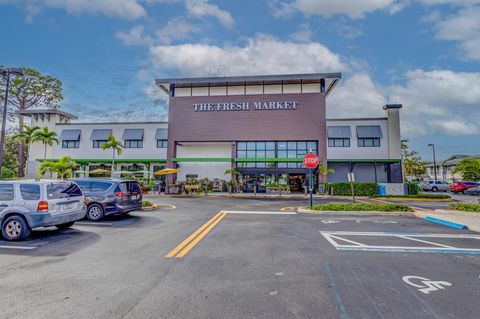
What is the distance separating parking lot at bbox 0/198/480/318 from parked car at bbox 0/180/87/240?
519 millimetres

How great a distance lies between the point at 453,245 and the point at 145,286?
7910mm

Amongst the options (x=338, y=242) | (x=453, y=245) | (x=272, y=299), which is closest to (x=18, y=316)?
(x=272, y=299)

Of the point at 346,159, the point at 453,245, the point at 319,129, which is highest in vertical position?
the point at 319,129

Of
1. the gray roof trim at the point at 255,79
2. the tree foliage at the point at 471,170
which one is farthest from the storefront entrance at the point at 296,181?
the tree foliage at the point at 471,170

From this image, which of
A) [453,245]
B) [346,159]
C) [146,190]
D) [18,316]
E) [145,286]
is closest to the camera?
[18,316]

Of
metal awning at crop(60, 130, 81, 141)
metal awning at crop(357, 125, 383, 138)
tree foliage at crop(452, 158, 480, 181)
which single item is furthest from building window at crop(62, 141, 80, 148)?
tree foliage at crop(452, 158, 480, 181)

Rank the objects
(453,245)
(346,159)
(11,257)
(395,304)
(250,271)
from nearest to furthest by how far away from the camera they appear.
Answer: (395,304) → (250,271) → (11,257) → (453,245) → (346,159)

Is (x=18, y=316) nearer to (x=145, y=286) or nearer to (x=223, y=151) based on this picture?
(x=145, y=286)

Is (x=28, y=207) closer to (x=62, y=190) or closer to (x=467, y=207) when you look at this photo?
(x=62, y=190)

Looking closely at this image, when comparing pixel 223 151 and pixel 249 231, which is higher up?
pixel 223 151

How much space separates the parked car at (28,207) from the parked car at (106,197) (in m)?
2.52

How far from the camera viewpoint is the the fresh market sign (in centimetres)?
2847

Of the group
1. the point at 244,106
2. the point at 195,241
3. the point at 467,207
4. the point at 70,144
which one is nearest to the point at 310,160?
the point at 467,207

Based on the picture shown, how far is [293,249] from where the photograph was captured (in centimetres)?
603
